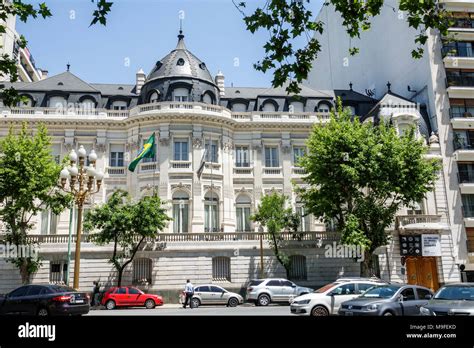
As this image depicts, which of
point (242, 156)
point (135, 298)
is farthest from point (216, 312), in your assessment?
point (242, 156)

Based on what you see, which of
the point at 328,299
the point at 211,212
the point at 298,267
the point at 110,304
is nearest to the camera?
the point at 328,299

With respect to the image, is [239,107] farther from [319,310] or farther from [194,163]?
[319,310]

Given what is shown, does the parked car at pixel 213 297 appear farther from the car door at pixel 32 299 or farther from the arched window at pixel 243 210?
the car door at pixel 32 299

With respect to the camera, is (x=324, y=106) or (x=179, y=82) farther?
(x=324, y=106)

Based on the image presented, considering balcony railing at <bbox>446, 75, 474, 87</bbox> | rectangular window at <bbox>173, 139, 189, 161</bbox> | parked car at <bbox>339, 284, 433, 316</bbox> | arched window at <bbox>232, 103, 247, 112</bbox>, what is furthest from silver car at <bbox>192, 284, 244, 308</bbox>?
balcony railing at <bbox>446, 75, 474, 87</bbox>

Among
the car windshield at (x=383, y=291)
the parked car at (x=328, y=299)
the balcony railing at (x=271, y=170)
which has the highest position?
the balcony railing at (x=271, y=170)

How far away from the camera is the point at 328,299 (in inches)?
613

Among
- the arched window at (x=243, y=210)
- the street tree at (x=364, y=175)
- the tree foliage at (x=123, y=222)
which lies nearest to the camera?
the tree foliage at (x=123, y=222)

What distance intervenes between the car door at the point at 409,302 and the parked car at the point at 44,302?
1036 centimetres

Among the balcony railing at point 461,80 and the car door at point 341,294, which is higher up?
the balcony railing at point 461,80

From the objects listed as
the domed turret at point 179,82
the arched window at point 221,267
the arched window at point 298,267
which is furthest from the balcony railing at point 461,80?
the arched window at point 221,267

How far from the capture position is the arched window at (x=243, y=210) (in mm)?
34312

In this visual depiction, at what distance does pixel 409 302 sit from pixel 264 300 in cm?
1236

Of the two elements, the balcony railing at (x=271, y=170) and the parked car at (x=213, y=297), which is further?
the balcony railing at (x=271, y=170)
